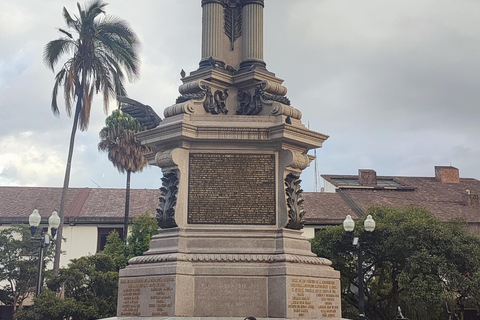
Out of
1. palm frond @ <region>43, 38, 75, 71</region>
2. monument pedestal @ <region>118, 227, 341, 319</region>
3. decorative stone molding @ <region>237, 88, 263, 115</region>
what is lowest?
monument pedestal @ <region>118, 227, 341, 319</region>

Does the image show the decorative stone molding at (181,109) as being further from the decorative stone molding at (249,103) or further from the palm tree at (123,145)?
the palm tree at (123,145)

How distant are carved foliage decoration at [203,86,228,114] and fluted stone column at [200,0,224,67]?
890 millimetres

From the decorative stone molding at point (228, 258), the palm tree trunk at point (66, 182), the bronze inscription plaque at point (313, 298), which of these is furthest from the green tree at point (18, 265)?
the bronze inscription plaque at point (313, 298)

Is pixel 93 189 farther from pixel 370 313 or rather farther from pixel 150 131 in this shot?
pixel 150 131

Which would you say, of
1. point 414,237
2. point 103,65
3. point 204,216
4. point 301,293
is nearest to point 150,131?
point 204,216

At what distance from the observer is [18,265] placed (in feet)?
125

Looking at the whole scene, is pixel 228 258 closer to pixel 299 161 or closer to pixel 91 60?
pixel 299 161

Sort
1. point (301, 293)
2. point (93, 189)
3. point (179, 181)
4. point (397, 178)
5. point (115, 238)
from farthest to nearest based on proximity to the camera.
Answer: point (397, 178)
point (93, 189)
point (115, 238)
point (179, 181)
point (301, 293)

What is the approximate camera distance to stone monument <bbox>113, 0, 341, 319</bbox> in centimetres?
1291

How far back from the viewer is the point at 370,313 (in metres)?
34.8

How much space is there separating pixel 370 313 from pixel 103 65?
20744 mm

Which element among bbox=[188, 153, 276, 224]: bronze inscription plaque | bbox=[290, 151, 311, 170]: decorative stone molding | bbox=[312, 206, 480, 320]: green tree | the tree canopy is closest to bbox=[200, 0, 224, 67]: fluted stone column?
bbox=[188, 153, 276, 224]: bronze inscription plaque

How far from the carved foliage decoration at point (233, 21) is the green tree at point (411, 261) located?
16.6 m

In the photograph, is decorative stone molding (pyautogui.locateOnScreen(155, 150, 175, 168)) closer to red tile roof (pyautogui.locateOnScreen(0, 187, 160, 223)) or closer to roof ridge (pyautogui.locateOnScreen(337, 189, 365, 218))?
red tile roof (pyautogui.locateOnScreen(0, 187, 160, 223))
